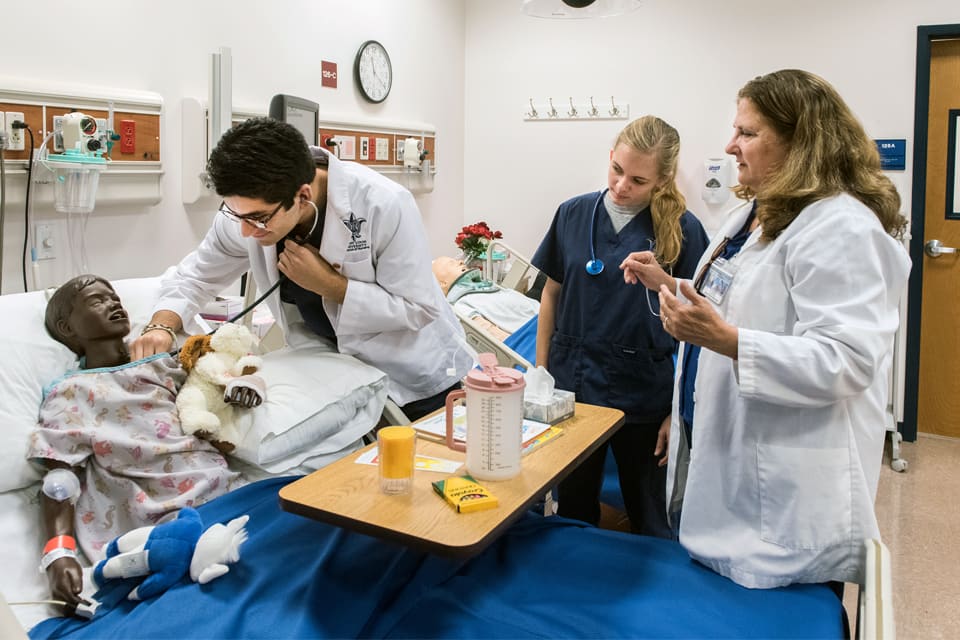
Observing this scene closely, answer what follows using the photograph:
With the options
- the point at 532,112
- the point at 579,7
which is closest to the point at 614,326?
the point at 579,7

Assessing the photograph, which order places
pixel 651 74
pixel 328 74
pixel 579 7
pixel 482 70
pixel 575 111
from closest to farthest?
pixel 579 7
pixel 328 74
pixel 651 74
pixel 575 111
pixel 482 70

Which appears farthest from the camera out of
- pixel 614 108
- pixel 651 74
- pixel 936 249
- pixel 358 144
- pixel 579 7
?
pixel 614 108

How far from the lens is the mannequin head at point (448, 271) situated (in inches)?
155

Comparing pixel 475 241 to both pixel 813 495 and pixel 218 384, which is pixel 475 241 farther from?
pixel 813 495

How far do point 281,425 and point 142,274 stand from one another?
56.1 inches

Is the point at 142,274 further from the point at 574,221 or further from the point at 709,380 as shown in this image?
the point at 709,380

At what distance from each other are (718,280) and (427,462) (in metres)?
0.63

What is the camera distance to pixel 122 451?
1548 millimetres

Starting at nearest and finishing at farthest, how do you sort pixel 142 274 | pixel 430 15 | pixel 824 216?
pixel 824 216 → pixel 142 274 → pixel 430 15

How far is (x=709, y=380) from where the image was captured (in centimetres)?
137

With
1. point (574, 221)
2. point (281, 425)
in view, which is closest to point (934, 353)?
point (574, 221)

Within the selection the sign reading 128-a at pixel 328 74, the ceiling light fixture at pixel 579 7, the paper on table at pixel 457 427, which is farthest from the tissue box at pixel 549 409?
the sign reading 128-a at pixel 328 74

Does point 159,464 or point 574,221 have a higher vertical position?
point 574,221

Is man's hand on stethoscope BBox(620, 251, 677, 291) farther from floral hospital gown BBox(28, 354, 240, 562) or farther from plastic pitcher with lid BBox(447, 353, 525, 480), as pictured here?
floral hospital gown BBox(28, 354, 240, 562)
